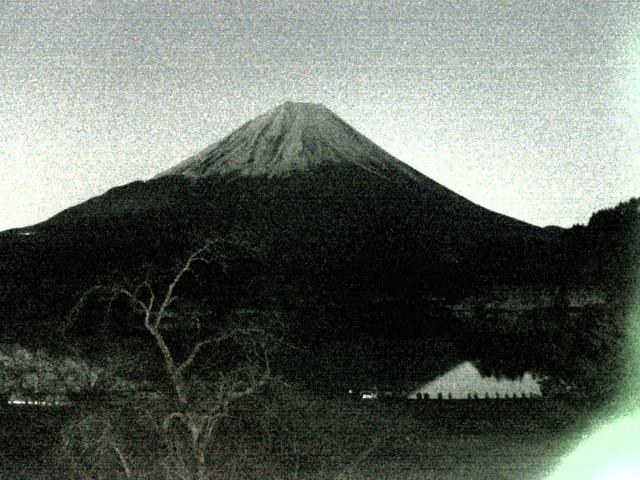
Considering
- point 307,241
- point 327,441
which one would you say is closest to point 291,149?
point 307,241

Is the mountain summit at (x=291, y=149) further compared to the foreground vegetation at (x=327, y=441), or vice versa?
the mountain summit at (x=291, y=149)

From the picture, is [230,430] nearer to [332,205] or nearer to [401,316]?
[401,316]

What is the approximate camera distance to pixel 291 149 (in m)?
79.2

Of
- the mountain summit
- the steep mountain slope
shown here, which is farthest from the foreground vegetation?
the mountain summit

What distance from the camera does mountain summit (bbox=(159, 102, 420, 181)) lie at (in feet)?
243

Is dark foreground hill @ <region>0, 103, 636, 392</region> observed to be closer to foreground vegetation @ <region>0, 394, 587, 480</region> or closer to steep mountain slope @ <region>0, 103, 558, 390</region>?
steep mountain slope @ <region>0, 103, 558, 390</region>

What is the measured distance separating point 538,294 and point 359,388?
45.3 feet

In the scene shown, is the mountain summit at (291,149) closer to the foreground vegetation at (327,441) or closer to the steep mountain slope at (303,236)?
the steep mountain slope at (303,236)

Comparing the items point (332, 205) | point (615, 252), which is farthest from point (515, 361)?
point (332, 205)

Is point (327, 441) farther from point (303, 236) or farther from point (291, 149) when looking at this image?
point (291, 149)

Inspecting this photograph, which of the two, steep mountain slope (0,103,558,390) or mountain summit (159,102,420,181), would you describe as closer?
steep mountain slope (0,103,558,390)

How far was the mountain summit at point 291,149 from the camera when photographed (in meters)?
74.2

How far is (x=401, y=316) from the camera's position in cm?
2773

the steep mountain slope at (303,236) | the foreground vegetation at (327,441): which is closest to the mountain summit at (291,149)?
the steep mountain slope at (303,236)
